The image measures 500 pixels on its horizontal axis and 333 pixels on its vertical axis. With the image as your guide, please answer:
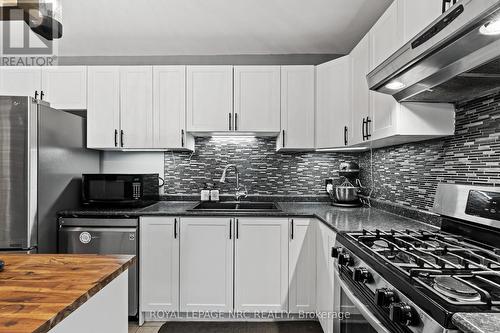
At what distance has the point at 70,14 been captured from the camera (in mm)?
2389

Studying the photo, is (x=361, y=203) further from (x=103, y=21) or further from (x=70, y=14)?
(x=70, y=14)

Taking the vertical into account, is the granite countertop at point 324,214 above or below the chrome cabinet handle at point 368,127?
below

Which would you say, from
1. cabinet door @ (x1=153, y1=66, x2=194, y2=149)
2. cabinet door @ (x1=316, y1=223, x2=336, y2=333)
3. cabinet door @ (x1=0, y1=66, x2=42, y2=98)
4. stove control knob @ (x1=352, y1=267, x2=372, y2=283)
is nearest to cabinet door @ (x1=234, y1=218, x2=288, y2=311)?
cabinet door @ (x1=316, y1=223, x2=336, y2=333)

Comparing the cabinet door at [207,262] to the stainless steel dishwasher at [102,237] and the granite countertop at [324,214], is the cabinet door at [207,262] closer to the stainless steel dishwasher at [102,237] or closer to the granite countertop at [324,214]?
the granite countertop at [324,214]

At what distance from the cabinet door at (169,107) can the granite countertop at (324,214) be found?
2.06 feet

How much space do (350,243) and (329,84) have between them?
5.53 feet

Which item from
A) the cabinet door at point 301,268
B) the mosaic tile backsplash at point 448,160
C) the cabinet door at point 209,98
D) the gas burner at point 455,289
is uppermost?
the cabinet door at point 209,98

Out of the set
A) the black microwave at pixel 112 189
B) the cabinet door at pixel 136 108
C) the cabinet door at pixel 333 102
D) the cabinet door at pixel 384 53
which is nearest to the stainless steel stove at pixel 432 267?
the cabinet door at pixel 384 53

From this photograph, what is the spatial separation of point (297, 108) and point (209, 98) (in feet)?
2.73

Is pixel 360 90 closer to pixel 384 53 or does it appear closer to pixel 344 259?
pixel 384 53

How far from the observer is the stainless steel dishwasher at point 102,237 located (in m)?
2.45

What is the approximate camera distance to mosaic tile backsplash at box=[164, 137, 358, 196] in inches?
123

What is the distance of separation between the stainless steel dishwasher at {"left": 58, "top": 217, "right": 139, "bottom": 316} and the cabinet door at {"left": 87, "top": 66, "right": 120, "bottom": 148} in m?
0.76

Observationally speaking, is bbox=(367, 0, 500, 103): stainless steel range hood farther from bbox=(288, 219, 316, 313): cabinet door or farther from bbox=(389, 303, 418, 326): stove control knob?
bbox=(288, 219, 316, 313): cabinet door
